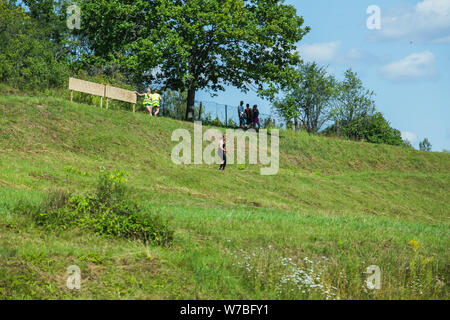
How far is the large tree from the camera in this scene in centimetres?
3722

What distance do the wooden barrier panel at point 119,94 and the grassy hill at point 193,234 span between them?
13.2 feet

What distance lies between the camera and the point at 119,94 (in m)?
33.9

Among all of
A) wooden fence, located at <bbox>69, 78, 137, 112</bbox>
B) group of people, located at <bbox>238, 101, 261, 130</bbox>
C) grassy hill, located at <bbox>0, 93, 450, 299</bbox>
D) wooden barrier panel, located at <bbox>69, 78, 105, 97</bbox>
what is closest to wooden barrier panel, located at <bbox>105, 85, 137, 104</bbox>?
wooden fence, located at <bbox>69, 78, 137, 112</bbox>

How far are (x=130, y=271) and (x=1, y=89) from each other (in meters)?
31.0

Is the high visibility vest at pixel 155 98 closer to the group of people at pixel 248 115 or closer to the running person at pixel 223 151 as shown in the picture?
the group of people at pixel 248 115

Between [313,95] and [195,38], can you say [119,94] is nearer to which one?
[195,38]

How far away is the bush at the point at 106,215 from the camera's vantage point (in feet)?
34.7

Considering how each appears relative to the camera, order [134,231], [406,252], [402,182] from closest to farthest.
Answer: [134,231] < [406,252] < [402,182]

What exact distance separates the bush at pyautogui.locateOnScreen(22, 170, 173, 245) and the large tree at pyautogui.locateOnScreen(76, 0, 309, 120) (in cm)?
2545

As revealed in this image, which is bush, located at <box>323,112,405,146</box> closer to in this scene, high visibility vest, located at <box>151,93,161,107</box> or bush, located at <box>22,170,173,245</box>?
high visibility vest, located at <box>151,93,161,107</box>

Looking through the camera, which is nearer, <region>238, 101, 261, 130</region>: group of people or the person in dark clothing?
the person in dark clothing
